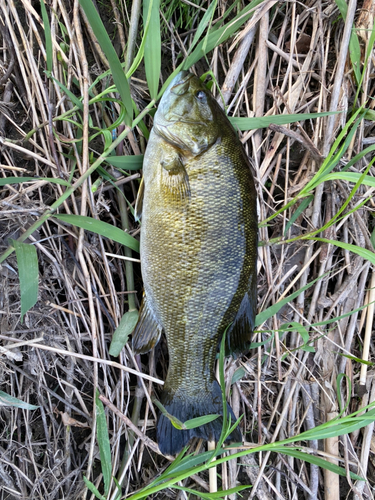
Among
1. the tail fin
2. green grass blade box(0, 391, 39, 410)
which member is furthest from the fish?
green grass blade box(0, 391, 39, 410)

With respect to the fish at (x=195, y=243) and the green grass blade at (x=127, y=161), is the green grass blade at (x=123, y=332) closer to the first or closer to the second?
the fish at (x=195, y=243)

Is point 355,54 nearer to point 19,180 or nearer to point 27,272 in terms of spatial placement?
point 19,180

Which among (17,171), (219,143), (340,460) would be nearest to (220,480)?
(340,460)

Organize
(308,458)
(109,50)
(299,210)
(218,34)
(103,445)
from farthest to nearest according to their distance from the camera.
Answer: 1. (299,210)
2. (218,34)
3. (308,458)
4. (103,445)
5. (109,50)

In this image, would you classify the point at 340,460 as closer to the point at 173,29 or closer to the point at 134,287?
the point at 134,287

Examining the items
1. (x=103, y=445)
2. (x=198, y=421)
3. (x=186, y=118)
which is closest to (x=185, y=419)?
(x=198, y=421)

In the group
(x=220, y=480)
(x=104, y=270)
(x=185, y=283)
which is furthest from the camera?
(x=220, y=480)
